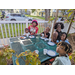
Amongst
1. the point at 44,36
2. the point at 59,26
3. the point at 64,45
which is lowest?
the point at 44,36

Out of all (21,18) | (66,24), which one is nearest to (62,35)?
(66,24)

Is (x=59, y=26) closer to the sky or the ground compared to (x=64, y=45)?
closer to the sky

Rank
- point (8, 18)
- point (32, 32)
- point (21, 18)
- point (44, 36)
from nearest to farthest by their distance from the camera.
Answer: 1. point (44, 36)
2. point (32, 32)
3. point (8, 18)
4. point (21, 18)

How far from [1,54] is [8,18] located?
10.3 meters

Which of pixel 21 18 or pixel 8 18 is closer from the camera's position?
pixel 8 18

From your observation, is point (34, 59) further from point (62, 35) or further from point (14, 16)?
point (14, 16)

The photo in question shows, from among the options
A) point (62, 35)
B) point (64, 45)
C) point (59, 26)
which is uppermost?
point (59, 26)

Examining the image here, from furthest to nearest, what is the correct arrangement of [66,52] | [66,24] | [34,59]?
[66,24]
[66,52]
[34,59]

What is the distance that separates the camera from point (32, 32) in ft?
10.6

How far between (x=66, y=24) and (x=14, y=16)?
28.2ft
